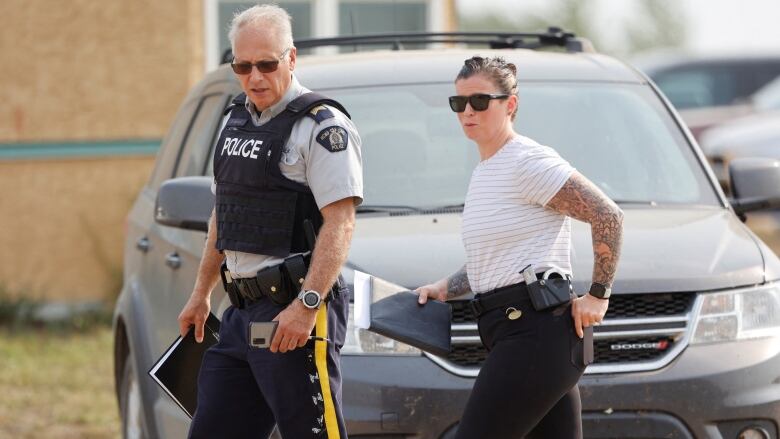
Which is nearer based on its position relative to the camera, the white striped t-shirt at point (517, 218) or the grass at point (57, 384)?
the white striped t-shirt at point (517, 218)

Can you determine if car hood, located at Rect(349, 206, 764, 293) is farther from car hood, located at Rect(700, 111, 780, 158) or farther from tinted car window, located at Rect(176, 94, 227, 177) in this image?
car hood, located at Rect(700, 111, 780, 158)

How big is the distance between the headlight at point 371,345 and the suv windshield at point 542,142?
2.78ft

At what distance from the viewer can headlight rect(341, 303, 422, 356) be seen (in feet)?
15.8

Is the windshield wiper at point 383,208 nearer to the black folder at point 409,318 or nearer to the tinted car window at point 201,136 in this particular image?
the tinted car window at point 201,136

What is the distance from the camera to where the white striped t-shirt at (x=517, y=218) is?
4.22 metres

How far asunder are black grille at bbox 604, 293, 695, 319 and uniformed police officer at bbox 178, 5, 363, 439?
985 millimetres

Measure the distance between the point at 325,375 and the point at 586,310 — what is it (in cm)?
70

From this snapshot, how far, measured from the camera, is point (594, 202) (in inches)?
164

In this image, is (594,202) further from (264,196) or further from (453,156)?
(453,156)

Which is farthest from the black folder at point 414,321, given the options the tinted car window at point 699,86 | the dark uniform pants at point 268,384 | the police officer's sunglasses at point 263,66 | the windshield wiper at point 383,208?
the tinted car window at point 699,86

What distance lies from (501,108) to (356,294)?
0.65 m

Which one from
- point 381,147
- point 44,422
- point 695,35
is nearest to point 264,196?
point 381,147

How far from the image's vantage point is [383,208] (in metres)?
5.57

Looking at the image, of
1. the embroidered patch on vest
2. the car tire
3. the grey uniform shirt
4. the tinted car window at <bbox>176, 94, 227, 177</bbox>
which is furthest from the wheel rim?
the grey uniform shirt
